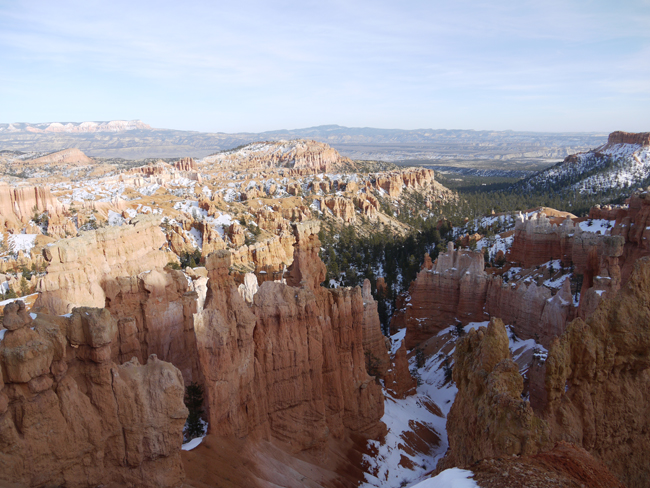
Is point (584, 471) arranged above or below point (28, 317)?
below

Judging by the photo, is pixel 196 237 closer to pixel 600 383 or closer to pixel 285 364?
pixel 285 364

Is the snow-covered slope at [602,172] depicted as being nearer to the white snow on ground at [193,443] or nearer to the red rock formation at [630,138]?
the red rock formation at [630,138]

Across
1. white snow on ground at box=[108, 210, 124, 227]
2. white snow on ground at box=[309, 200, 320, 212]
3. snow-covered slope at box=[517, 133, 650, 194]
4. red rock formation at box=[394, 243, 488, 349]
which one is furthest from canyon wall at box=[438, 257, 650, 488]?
snow-covered slope at box=[517, 133, 650, 194]

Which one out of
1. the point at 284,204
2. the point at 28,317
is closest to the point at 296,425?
the point at 28,317

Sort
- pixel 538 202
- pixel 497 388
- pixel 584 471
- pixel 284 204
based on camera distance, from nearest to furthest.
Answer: pixel 584 471 < pixel 497 388 < pixel 284 204 < pixel 538 202

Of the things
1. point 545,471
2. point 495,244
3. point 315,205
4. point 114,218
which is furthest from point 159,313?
point 315,205

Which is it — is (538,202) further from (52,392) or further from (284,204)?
(52,392)
